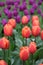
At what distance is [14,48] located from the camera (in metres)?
2.78

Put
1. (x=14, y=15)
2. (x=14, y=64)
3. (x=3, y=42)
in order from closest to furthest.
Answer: (x=3, y=42) → (x=14, y=64) → (x=14, y=15)

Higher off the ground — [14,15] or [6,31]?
[6,31]

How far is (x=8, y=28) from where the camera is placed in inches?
94.7

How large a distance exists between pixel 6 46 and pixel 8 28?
29 cm

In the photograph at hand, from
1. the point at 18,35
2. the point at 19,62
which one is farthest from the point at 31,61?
the point at 18,35

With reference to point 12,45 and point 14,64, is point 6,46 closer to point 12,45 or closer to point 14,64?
point 14,64

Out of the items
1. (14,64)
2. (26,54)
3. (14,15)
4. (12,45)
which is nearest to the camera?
(26,54)

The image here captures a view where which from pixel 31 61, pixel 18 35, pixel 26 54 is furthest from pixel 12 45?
pixel 26 54

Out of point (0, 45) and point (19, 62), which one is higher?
point (0, 45)

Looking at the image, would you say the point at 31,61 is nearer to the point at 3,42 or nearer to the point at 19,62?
the point at 19,62

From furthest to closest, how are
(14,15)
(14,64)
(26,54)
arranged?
(14,15)
(14,64)
(26,54)

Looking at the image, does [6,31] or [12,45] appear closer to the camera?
[6,31]

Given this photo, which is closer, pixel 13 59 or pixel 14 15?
pixel 13 59

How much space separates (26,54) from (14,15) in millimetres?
1661
